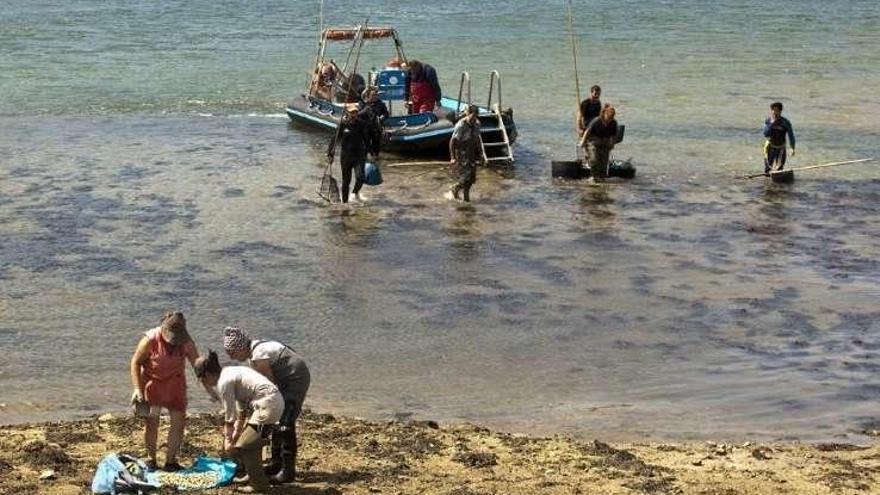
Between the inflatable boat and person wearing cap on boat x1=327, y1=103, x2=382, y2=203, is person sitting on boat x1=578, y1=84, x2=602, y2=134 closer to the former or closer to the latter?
the inflatable boat

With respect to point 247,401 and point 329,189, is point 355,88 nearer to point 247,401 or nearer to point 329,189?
point 329,189

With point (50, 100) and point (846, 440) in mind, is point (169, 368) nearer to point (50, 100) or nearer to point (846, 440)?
point (846, 440)

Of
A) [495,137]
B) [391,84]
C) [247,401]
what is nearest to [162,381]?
[247,401]

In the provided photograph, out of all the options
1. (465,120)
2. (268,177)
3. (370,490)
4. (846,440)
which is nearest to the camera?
(370,490)

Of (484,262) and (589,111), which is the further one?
(589,111)

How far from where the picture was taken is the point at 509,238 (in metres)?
17.9

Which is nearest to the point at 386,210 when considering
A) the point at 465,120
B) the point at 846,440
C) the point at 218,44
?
the point at 465,120

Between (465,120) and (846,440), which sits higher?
(465,120)

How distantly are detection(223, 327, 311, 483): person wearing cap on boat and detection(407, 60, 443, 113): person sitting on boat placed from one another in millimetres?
14472

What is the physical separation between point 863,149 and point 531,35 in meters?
21.8

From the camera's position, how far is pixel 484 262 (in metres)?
16.8

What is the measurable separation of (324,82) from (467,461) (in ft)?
55.6

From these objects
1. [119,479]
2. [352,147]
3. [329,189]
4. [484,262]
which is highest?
[352,147]

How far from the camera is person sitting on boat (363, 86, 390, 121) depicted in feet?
73.0
